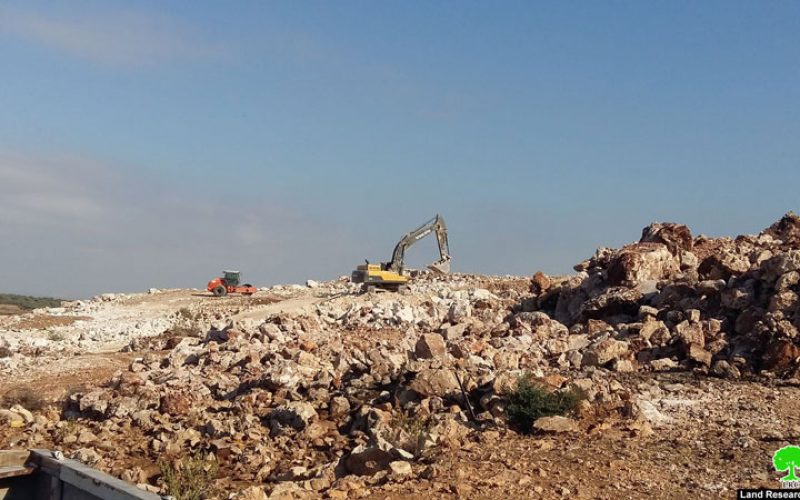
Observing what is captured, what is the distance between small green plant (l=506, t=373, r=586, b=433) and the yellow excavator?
1662cm

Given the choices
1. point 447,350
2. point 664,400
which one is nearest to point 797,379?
point 664,400

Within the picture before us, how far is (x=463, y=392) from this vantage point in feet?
30.6

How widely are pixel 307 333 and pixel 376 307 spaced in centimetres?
335

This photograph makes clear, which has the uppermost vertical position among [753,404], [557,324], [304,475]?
[557,324]

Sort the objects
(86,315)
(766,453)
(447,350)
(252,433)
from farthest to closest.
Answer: (86,315)
(447,350)
(252,433)
(766,453)

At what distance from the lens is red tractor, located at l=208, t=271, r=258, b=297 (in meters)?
34.5

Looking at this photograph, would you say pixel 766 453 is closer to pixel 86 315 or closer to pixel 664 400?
pixel 664 400

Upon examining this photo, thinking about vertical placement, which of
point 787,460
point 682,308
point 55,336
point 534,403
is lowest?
point 787,460

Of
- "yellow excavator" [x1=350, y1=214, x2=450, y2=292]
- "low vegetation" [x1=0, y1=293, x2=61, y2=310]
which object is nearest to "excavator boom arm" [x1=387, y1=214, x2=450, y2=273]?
"yellow excavator" [x1=350, y1=214, x2=450, y2=292]

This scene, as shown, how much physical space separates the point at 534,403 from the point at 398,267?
1884cm

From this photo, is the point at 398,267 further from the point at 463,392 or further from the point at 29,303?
the point at 29,303

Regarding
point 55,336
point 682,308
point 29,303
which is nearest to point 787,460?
point 682,308

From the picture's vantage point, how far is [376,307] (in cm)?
1927

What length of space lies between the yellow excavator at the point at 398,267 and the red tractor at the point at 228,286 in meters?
Result: 9.68
